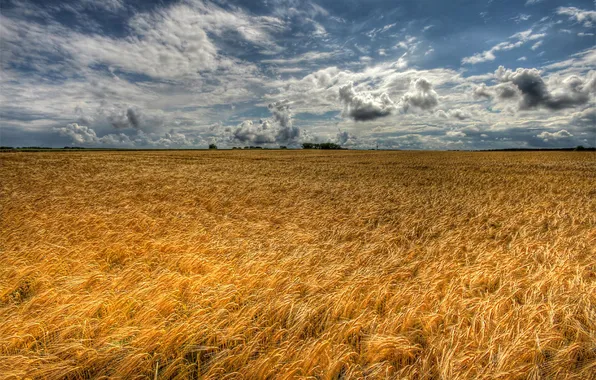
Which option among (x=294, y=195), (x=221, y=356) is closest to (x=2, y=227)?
(x=221, y=356)

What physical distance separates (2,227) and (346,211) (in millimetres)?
10811

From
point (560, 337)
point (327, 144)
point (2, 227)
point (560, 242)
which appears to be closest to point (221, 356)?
point (560, 337)

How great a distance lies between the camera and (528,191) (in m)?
16.2

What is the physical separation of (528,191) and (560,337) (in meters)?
16.0

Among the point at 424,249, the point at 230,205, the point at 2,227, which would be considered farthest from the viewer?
the point at 230,205

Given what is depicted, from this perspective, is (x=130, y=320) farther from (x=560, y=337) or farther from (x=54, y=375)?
(x=560, y=337)

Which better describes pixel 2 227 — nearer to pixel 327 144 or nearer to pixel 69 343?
pixel 69 343

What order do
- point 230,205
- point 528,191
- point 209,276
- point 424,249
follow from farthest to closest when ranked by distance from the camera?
point 528,191 → point 230,205 → point 424,249 → point 209,276

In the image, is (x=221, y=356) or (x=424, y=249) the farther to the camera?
(x=424, y=249)

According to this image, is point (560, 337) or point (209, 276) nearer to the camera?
point (560, 337)

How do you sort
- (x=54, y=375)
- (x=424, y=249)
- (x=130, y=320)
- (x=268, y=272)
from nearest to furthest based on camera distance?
(x=54, y=375) < (x=130, y=320) < (x=268, y=272) < (x=424, y=249)

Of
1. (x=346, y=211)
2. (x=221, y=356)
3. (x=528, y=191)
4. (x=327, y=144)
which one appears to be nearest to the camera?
(x=221, y=356)

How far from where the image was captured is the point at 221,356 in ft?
10.8

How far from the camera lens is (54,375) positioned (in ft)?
9.73
